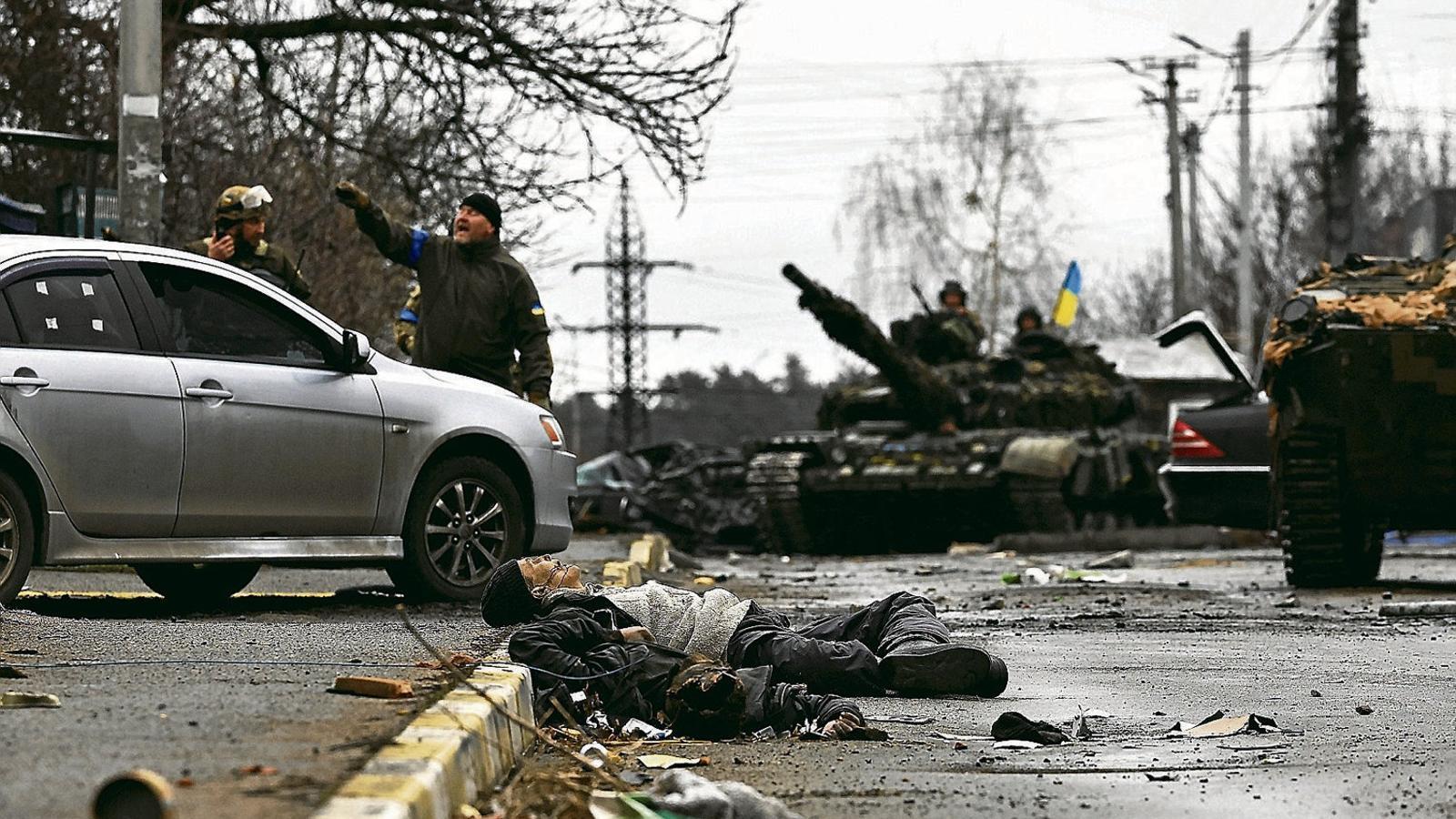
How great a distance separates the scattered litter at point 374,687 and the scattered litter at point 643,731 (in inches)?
30.7

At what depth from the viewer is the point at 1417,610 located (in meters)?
11.8

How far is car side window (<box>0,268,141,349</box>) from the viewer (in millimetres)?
8891

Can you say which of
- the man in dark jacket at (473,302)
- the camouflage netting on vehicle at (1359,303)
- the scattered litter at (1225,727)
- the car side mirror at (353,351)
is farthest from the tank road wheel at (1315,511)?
the scattered litter at (1225,727)

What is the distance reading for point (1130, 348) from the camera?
51.4 metres

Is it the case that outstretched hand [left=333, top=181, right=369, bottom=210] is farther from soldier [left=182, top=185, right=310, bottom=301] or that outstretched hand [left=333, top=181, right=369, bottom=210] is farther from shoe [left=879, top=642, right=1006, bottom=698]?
shoe [left=879, top=642, right=1006, bottom=698]

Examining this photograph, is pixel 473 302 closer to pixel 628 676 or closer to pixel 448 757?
pixel 628 676

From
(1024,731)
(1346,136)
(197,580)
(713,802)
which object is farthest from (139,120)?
(1346,136)

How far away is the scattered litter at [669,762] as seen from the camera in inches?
227

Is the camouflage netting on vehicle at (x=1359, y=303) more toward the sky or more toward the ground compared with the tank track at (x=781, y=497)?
more toward the sky

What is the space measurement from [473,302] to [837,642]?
4534 millimetres

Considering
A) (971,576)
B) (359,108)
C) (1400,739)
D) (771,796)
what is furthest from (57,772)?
(359,108)

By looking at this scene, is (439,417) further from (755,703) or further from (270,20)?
(270,20)

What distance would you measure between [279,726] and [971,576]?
12.2m

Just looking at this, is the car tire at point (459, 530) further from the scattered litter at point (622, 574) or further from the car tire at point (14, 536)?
the car tire at point (14, 536)
